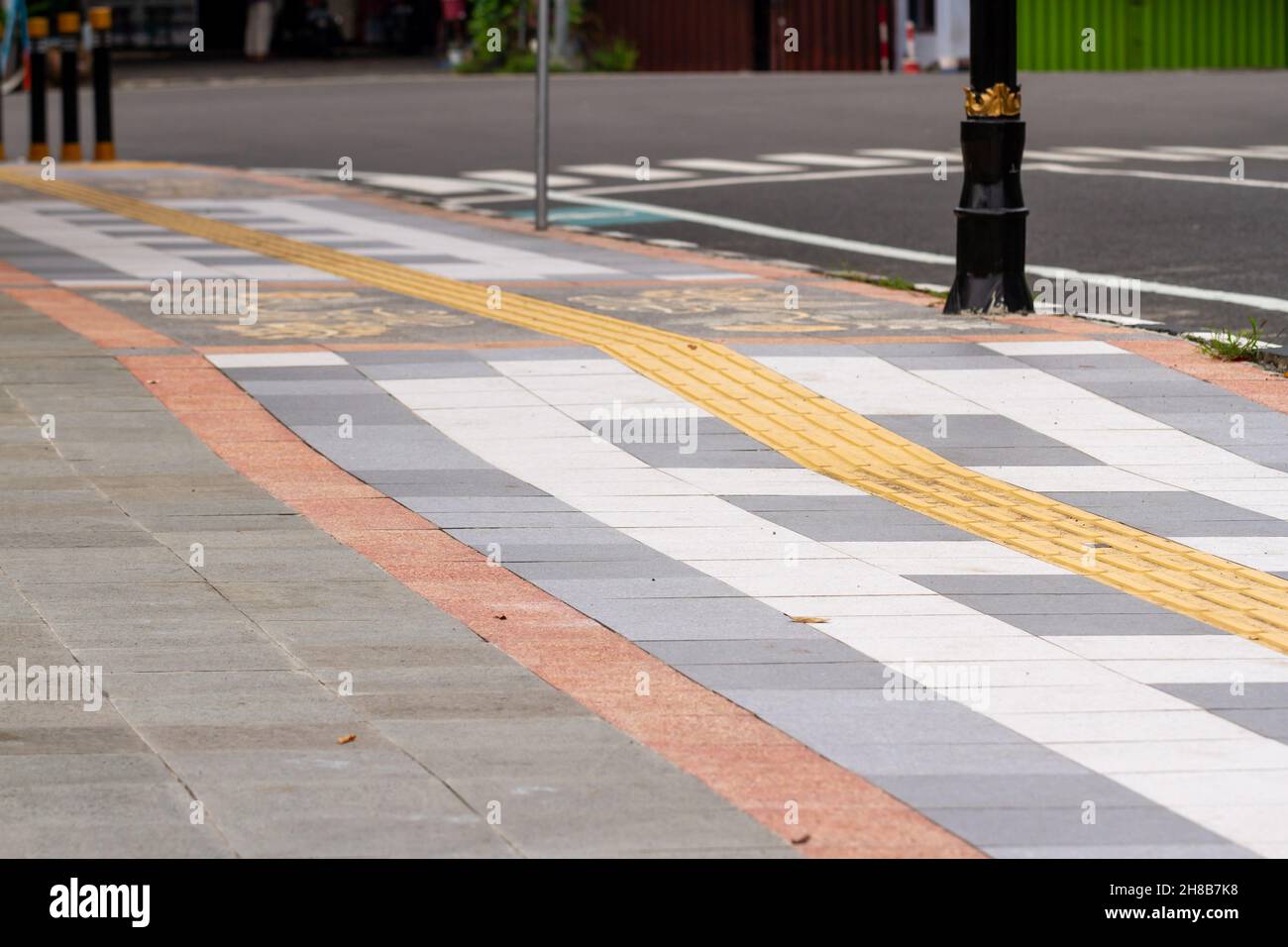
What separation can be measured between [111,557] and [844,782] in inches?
125

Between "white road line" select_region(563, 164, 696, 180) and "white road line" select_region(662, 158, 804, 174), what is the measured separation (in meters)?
0.33

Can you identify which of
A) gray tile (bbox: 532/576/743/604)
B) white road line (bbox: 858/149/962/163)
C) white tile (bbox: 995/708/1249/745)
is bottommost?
white tile (bbox: 995/708/1249/745)

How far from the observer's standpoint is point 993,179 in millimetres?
12828

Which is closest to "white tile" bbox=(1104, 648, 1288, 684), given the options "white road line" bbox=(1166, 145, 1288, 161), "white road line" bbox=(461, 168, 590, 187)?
"white road line" bbox=(1166, 145, 1288, 161)

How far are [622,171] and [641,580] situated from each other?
16.7 meters

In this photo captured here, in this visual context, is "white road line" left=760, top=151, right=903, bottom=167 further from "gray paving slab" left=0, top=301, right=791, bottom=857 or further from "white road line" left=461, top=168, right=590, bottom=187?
"gray paving slab" left=0, top=301, right=791, bottom=857

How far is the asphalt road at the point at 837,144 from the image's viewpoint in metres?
16.4

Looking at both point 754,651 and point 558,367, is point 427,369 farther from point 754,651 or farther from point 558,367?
point 754,651

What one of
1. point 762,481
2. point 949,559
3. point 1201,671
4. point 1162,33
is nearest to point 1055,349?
point 762,481

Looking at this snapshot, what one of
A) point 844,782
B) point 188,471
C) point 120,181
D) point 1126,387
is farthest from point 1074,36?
point 844,782

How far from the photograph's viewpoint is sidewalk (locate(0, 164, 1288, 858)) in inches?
205

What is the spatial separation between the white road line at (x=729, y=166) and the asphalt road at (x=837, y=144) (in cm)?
59

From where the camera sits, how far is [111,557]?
7.66 metres

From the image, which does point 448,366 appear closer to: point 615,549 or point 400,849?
point 615,549
